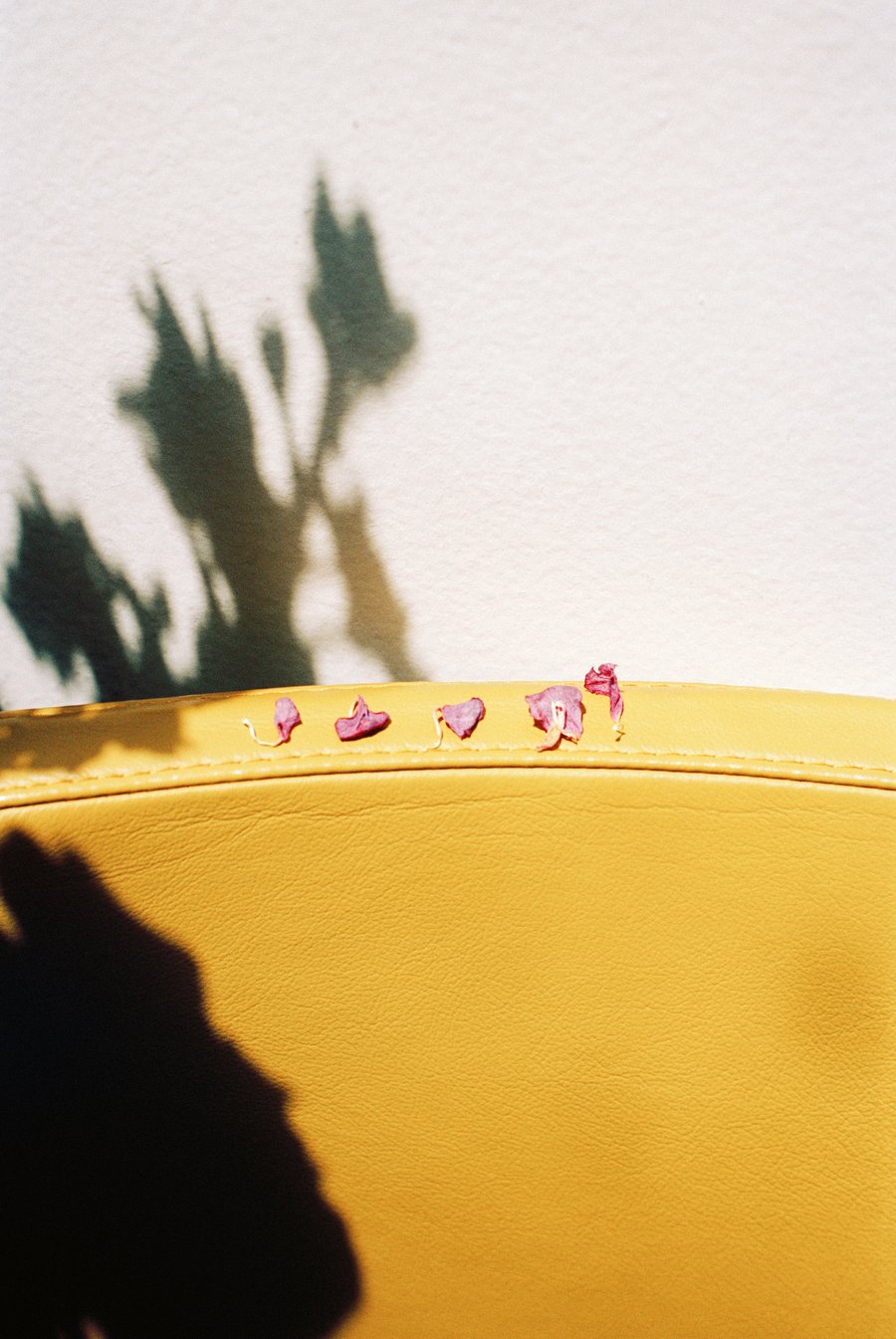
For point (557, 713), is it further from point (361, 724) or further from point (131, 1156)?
point (131, 1156)

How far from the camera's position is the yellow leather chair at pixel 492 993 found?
70cm

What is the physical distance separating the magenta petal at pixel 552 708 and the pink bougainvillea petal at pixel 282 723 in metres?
0.21

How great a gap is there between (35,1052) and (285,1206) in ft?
0.93

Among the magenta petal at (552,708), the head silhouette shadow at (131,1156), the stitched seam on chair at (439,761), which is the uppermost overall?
the magenta petal at (552,708)

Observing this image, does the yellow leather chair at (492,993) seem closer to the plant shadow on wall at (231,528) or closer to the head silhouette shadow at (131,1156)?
the head silhouette shadow at (131,1156)

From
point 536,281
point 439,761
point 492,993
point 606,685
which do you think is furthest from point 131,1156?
point 536,281

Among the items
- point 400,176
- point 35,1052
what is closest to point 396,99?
point 400,176

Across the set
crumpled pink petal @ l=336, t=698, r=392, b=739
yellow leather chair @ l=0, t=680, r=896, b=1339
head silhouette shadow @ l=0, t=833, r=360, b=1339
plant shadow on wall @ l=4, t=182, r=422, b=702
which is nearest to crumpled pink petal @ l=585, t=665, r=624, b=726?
yellow leather chair @ l=0, t=680, r=896, b=1339

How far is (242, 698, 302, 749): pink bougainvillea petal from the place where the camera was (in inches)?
28.6

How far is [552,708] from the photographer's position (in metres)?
0.72

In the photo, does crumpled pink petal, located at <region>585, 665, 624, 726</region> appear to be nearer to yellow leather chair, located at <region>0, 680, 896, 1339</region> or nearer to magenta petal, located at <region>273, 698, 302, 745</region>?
yellow leather chair, located at <region>0, 680, 896, 1339</region>

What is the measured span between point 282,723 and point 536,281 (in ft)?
1.57

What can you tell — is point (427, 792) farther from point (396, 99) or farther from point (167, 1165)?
point (396, 99)

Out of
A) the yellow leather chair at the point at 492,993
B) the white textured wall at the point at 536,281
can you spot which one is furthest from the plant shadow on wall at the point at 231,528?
the yellow leather chair at the point at 492,993
